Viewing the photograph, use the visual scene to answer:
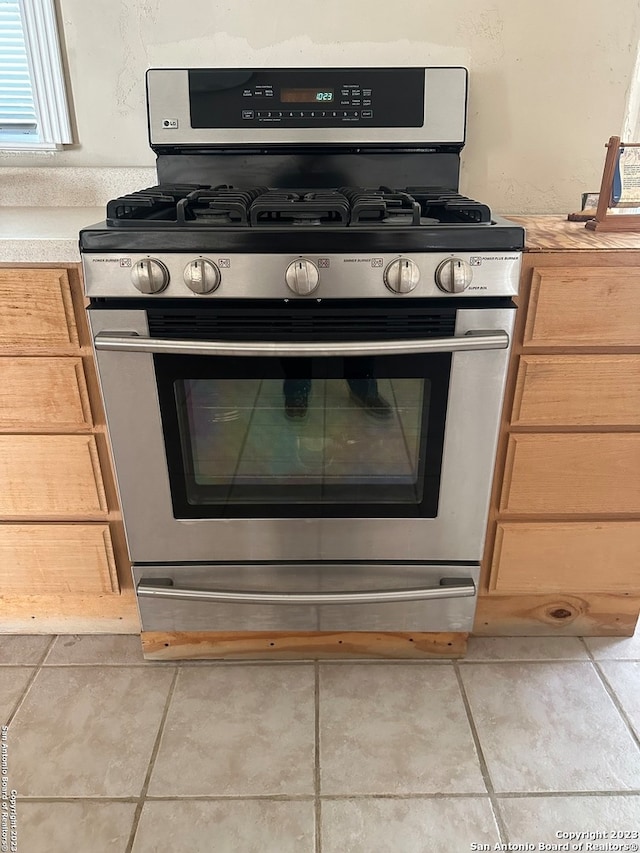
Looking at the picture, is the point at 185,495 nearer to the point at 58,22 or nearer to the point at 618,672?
the point at 618,672

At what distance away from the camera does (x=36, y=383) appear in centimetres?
118

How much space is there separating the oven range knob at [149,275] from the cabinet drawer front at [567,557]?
870 millimetres

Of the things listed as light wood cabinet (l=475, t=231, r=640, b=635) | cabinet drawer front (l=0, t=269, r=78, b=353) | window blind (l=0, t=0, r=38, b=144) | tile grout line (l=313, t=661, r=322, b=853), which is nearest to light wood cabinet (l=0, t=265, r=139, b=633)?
cabinet drawer front (l=0, t=269, r=78, b=353)

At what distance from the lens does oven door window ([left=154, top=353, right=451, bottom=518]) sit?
109 cm

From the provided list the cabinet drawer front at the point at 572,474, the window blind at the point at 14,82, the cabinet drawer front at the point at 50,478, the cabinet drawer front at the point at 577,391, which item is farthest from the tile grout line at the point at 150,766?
the window blind at the point at 14,82

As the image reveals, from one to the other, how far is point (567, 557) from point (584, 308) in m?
0.57

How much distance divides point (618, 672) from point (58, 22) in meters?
2.06

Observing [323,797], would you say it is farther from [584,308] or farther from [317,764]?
[584,308]

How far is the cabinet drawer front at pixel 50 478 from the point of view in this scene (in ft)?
4.03

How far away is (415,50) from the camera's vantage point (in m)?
1.48

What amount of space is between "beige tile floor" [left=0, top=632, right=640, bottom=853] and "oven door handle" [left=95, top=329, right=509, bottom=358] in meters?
0.77

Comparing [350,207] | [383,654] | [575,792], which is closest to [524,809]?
[575,792]

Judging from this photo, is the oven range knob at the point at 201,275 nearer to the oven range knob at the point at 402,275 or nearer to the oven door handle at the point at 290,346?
the oven door handle at the point at 290,346

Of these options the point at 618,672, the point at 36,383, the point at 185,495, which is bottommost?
the point at 618,672
